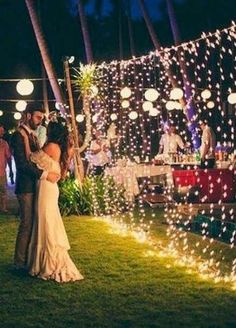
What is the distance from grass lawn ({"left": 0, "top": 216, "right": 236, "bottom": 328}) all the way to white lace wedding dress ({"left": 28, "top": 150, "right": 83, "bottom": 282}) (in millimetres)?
152

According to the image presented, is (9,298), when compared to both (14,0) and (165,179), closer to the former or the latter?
(165,179)

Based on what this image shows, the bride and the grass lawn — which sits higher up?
the bride

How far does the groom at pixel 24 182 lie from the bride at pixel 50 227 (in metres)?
0.34

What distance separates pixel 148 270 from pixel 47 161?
5.86 ft

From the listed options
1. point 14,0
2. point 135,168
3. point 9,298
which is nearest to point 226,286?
point 9,298

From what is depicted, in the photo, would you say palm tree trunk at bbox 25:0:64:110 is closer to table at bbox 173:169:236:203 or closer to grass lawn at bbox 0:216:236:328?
table at bbox 173:169:236:203

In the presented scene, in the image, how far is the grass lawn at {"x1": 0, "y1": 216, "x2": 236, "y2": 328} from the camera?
541cm

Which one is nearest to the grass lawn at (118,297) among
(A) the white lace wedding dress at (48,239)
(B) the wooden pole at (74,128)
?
(A) the white lace wedding dress at (48,239)

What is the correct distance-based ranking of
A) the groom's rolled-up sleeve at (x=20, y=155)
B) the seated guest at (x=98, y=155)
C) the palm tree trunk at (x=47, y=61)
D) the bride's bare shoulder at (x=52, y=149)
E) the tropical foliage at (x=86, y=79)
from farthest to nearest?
the seated guest at (x=98, y=155) < the palm tree trunk at (x=47, y=61) < the tropical foliage at (x=86, y=79) < the groom's rolled-up sleeve at (x=20, y=155) < the bride's bare shoulder at (x=52, y=149)

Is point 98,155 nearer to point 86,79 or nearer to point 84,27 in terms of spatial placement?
point 86,79

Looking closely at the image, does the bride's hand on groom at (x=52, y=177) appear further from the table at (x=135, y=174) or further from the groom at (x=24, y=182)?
the table at (x=135, y=174)

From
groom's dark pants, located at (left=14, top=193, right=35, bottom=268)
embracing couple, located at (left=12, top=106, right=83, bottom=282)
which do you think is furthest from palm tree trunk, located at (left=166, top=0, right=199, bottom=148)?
embracing couple, located at (left=12, top=106, right=83, bottom=282)

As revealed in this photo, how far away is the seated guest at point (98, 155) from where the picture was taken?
16.4 metres

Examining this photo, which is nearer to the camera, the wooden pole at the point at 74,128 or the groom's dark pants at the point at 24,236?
the groom's dark pants at the point at 24,236
